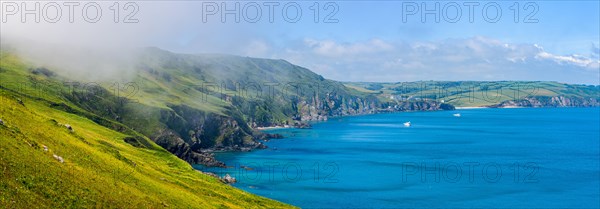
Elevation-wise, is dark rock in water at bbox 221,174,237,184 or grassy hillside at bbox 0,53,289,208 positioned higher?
grassy hillside at bbox 0,53,289,208

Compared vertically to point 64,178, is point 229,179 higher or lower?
lower

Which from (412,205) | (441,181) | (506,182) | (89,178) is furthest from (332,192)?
(89,178)

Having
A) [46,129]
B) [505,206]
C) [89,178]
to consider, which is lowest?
[505,206]

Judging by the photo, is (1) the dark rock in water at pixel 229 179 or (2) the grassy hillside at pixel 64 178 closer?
(2) the grassy hillside at pixel 64 178

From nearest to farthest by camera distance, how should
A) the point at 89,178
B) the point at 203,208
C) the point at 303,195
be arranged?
the point at 89,178, the point at 203,208, the point at 303,195

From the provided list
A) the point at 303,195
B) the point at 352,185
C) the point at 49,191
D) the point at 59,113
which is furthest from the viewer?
the point at 352,185

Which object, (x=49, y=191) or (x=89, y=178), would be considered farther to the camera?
(x=89, y=178)

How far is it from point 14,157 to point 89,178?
29.9ft

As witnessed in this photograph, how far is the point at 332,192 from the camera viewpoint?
167250mm

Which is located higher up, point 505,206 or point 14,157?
point 14,157

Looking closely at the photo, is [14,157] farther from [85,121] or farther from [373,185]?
[373,185]

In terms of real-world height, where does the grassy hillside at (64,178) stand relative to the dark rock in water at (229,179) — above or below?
above

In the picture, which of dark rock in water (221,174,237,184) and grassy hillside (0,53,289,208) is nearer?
grassy hillside (0,53,289,208)

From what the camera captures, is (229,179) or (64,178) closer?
(64,178)
